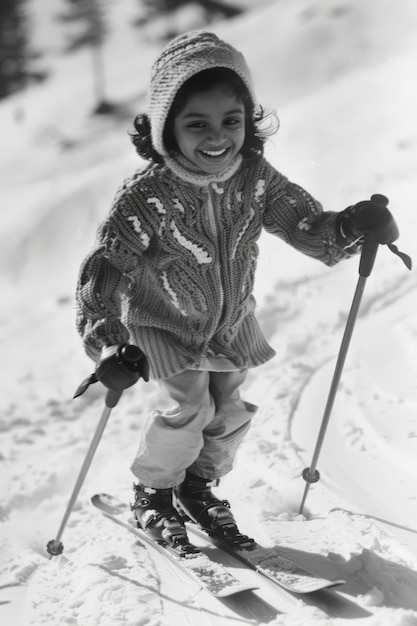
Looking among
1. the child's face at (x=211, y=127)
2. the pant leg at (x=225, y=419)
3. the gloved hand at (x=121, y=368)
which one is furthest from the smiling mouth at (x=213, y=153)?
the pant leg at (x=225, y=419)

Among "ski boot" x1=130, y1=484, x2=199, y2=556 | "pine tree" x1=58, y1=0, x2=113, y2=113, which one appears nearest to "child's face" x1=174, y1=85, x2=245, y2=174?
"ski boot" x1=130, y1=484, x2=199, y2=556

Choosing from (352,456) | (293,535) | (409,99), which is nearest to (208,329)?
(293,535)

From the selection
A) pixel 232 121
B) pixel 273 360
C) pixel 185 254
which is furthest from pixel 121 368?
pixel 273 360

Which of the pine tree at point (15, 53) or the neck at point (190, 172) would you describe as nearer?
the neck at point (190, 172)

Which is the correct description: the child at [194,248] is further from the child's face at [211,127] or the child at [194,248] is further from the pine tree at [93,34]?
the pine tree at [93,34]

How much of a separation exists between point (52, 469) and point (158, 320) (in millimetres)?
937

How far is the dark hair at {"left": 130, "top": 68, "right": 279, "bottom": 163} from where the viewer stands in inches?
61.2

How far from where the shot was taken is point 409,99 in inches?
194

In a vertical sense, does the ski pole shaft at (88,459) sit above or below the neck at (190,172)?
below

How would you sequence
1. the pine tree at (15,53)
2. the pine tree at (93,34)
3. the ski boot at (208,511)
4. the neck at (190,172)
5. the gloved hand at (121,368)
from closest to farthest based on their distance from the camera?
the gloved hand at (121,368)
the neck at (190,172)
the ski boot at (208,511)
the pine tree at (15,53)
the pine tree at (93,34)

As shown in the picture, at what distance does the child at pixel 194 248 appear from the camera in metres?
1.58

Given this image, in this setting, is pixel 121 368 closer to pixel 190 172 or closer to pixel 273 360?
pixel 190 172

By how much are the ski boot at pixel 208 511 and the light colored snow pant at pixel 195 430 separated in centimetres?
Result: 4

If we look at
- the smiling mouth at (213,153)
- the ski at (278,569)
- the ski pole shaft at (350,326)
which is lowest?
the ski at (278,569)
